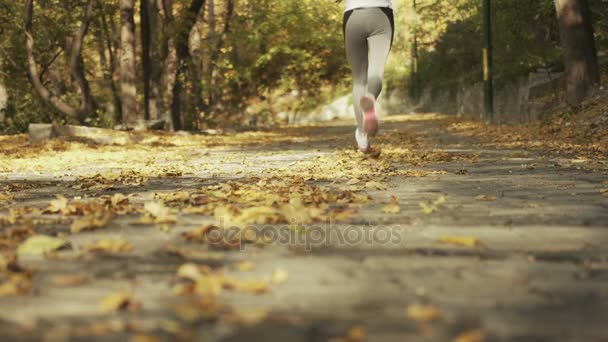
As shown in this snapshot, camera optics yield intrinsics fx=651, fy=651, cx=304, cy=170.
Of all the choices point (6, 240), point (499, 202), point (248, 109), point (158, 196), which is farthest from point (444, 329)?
point (248, 109)

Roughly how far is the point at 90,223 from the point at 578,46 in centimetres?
1061

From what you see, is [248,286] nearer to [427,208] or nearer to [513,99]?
[427,208]

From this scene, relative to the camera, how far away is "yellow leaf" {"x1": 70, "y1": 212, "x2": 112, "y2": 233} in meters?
3.00

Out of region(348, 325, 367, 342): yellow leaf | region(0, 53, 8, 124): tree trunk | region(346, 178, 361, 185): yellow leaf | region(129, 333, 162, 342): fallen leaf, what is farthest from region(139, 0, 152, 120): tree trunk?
region(348, 325, 367, 342): yellow leaf

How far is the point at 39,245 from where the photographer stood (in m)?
2.54

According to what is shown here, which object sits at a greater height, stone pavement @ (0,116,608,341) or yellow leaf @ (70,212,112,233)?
yellow leaf @ (70,212,112,233)

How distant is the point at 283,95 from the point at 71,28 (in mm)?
18239

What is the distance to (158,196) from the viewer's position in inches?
173

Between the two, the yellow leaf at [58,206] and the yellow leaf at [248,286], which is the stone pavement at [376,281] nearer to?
the yellow leaf at [248,286]

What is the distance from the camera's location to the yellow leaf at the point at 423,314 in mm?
1679

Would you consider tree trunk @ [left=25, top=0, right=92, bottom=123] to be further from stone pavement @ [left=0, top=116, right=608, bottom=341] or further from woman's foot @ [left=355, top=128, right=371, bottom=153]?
stone pavement @ [left=0, top=116, right=608, bottom=341]

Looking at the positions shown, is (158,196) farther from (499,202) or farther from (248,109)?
(248,109)

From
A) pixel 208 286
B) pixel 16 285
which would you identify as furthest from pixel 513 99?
pixel 16 285

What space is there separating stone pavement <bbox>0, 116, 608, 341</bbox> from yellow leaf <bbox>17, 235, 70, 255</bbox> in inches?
3.6
